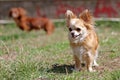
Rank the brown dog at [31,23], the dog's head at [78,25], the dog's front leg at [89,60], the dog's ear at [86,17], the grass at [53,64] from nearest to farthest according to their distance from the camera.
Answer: the grass at [53,64] → the dog's head at [78,25] → the dog's ear at [86,17] → the dog's front leg at [89,60] → the brown dog at [31,23]

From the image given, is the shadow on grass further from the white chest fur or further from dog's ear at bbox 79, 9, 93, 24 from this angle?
dog's ear at bbox 79, 9, 93, 24

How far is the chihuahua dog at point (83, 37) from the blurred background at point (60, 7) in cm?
1001

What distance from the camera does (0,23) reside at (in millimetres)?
16828

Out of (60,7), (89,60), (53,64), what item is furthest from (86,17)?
(60,7)

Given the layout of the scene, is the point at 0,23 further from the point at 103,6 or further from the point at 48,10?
the point at 103,6

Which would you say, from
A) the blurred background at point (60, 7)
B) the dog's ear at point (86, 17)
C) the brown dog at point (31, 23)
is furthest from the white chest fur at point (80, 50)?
the blurred background at point (60, 7)

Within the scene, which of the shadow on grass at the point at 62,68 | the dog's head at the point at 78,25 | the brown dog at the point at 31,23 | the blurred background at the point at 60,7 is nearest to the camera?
the dog's head at the point at 78,25

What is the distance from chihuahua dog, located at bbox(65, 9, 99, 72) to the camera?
6.39 meters

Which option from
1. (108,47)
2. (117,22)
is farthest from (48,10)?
(108,47)

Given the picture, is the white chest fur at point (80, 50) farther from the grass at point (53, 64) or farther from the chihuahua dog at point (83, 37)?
the grass at point (53, 64)

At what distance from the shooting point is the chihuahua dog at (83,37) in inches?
252

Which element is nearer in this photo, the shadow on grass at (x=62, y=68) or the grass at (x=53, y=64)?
the grass at (x=53, y=64)

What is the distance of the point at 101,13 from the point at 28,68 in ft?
36.0

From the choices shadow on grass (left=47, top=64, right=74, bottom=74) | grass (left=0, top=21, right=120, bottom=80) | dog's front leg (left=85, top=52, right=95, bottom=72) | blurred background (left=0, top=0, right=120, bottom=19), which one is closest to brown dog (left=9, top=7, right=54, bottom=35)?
blurred background (left=0, top=0, right=120, bottom=19)
